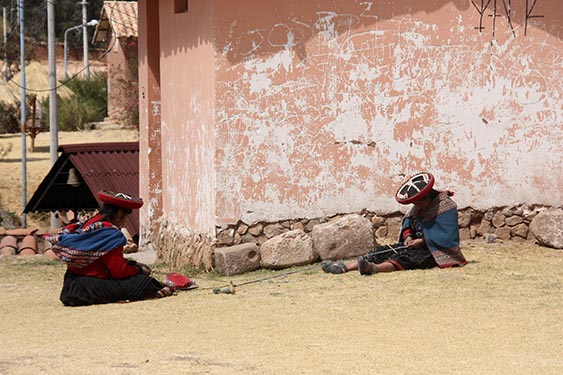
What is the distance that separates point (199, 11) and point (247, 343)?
16.3 ft

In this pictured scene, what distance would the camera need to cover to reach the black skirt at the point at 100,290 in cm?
895

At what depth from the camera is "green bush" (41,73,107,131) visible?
127 ft

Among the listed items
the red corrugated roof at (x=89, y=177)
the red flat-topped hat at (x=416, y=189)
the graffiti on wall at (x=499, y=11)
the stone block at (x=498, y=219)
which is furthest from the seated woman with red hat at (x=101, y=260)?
the red corrugated roof at (x=89, y=177)

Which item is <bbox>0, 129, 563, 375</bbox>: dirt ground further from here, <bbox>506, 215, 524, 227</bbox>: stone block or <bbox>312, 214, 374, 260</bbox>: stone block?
<bbox>506, 215, 524, 227</bbox>: stone block

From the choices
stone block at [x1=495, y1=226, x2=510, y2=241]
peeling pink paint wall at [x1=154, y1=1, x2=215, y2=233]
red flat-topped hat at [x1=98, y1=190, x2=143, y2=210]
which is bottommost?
stone block at [x1=495, y1=226, x2=510, y2=241]

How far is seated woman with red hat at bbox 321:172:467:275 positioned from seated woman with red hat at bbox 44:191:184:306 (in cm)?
217

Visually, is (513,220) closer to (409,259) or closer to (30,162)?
(409,259)

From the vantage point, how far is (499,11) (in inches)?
452

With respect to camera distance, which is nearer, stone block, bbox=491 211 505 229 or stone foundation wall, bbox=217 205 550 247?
stone foundation wall, bbox=217 205 550 247

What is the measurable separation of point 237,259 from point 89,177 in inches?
229

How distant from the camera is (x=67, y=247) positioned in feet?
28.6

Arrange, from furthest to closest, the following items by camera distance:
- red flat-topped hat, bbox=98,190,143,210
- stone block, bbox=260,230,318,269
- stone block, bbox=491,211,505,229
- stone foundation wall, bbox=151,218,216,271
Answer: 1. stone block, bbox=491,211,505,229
2. stone foundation wall, bbox=151,218,216,271
3. stone block, bbox=260,230,318,269
4. red flat-topped hat, bbox=98,190,143,210

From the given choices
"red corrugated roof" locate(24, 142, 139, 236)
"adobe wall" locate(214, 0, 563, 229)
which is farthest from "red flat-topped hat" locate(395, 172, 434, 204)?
"red corrugated roof" locate(24, 142, 139, 236)

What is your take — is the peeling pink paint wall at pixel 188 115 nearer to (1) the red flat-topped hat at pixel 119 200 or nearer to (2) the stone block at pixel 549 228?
(1) the red flat-topped hat at pixel 119 200
